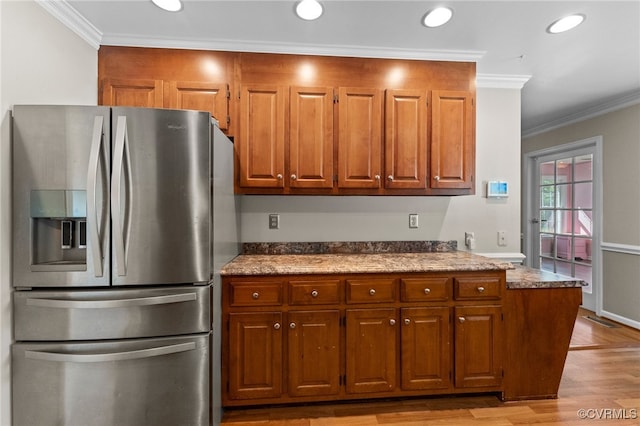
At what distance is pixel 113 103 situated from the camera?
2201 mm

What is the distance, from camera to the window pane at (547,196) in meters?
4.39

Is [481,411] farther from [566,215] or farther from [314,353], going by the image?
[566,215]

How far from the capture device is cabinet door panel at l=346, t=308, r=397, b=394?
2.02 m

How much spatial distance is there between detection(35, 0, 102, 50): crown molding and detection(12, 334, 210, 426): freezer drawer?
1.86m

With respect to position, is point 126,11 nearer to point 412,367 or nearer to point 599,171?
point 412,367

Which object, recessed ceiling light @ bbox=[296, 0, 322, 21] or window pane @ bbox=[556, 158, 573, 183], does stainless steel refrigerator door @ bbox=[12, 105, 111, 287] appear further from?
window pane @ bbox=[556, 158, 573, 183]

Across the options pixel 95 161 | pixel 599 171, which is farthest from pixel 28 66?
pixel 599 171

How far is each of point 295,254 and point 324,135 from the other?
100 cm

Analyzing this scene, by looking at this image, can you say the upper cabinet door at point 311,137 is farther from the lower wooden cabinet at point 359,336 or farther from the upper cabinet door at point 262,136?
the lower wooden cabinet at point 359,336

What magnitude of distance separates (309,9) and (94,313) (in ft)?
6.88

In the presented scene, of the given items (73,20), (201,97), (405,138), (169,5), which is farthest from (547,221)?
(73,20)

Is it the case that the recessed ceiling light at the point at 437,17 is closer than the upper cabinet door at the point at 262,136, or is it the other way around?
the recessed ceiling light at the point at 437,17

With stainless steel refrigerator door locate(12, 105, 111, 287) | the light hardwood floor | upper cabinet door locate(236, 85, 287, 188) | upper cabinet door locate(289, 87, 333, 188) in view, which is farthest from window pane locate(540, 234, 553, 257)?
stainless steel refrigerator door locate(12, 105, 111, 287)

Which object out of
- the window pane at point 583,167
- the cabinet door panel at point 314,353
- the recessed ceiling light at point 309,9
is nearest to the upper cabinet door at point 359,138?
the recessed ceiling light at point 309,9
